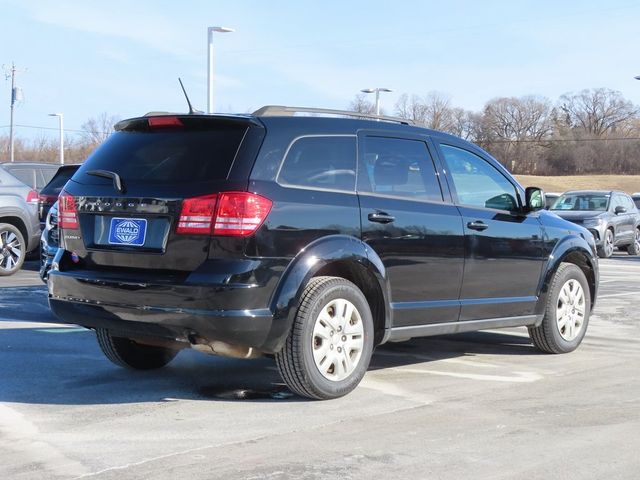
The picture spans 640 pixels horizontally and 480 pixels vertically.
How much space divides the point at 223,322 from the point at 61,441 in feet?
3.61

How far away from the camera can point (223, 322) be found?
4.93 meters

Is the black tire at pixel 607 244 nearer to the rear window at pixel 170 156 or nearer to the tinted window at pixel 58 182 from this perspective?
the tinted window at pixel 58 182

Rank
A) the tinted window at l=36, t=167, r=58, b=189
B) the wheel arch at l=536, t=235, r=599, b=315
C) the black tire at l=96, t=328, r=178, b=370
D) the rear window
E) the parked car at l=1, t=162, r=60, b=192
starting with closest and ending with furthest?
the rear window
the black tire at l=96, t=328, r=178, b=370
the wheel arch at l=536, t=235, r=599, b=315
the parked car at l=1, t=162, r=60, b=192
the tinted window at l=36, t=167, r=58, b=189

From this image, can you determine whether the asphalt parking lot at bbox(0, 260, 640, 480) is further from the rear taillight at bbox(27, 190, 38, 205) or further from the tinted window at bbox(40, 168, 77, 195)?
the rear taillight at bbox(27, 190, 38, 205)

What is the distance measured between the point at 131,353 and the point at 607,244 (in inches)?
676

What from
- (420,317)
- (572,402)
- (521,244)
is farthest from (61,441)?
(521,244)

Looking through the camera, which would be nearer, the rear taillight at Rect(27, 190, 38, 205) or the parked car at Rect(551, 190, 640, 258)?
the rear taillight at Rect(27, 190, 38, 205)

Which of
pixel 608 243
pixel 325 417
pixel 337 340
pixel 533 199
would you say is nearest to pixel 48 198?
pixel 533 199

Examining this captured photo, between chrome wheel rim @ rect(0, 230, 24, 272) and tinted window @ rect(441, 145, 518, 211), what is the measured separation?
867 centimetres

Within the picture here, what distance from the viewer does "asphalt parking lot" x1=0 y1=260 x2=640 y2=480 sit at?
4191 millimetres

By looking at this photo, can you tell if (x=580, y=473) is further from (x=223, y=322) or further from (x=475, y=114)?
(x=475, y=114)

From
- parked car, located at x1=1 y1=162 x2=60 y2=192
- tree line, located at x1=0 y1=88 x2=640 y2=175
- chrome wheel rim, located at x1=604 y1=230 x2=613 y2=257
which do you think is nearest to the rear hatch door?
parked car, located at x1=1 y1=162 x2=60 y2=192

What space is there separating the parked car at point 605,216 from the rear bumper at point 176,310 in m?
17.1

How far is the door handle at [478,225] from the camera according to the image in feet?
21.2
